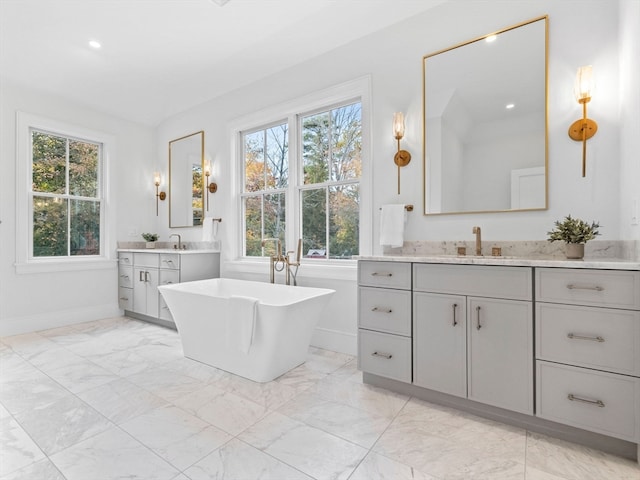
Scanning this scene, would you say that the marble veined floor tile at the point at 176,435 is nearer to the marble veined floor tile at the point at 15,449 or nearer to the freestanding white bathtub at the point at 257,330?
the marble veined floor tile at the point at 15,449

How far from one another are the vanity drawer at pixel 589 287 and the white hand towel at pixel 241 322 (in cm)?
168

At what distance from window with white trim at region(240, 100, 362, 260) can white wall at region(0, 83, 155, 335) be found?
1.76m

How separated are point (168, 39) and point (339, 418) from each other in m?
3.43

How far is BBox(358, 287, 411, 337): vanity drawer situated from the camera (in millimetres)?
2084

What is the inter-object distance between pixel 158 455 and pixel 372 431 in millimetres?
1043

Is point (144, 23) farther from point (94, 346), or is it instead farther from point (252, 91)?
point (94, 346)

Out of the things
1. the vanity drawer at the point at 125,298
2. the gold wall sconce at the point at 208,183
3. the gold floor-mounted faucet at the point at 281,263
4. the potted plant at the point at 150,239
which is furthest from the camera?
the potted plant at the point at 150,239

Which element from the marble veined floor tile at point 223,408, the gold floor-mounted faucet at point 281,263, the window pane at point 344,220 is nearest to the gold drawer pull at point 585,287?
the window pane at point 344,220

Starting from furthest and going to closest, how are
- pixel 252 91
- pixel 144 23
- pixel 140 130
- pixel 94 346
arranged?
1. pixel 140 130
2. pixel 252 91
3. pixel 94 346
4. pixel 144 23

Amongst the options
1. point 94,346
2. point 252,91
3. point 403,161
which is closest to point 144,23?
point 252,91

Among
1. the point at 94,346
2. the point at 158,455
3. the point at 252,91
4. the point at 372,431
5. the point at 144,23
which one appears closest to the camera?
the point at 158,455

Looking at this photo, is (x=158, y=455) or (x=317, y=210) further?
(x=317, y=210)

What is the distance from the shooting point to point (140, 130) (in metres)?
4.60

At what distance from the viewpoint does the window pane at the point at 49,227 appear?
12.2 feet
